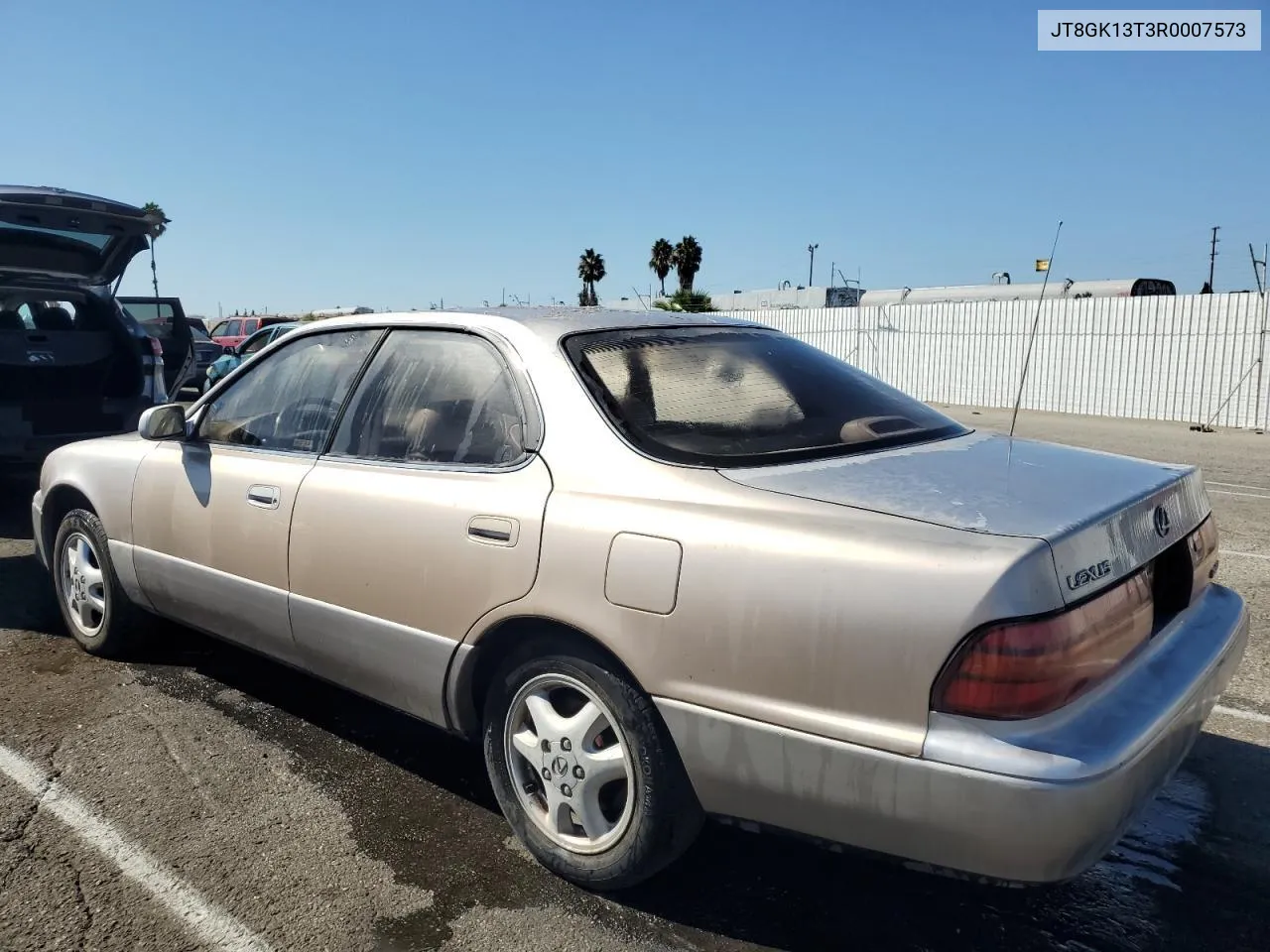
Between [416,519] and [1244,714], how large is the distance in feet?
10.6

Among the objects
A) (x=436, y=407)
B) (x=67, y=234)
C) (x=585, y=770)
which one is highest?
(x=67, y=234)

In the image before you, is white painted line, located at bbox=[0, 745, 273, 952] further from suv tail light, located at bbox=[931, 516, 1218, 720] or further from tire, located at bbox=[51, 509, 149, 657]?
suv tail light, located at bbox=[931, 516, 1218, 720]

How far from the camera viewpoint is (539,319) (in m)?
3.15

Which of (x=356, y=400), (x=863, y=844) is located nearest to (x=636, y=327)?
(x=356, y=400)

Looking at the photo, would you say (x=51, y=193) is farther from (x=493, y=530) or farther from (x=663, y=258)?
(x=663, y=258)

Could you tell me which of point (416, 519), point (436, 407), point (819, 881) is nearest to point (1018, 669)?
point (819, 881)

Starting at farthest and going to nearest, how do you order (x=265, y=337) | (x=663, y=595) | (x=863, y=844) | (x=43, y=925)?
(x=265, y=337) < (x=43, y=925) < (x=663, y=595) < (x=863, y=844)

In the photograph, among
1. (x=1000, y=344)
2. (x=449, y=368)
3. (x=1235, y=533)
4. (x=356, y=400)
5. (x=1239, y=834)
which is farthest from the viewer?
(x=1000, y=344)

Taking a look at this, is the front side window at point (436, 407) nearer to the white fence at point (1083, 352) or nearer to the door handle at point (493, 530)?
the door handle at point (493, 530)

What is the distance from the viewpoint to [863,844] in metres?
2.16

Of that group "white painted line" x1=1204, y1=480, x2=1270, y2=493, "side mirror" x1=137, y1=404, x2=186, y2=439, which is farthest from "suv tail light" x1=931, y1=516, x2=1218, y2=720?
"white painted line" x1=1204, y1=480, x2=1270, y2=493

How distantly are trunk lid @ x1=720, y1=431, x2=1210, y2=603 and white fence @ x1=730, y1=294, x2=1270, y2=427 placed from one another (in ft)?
55.3

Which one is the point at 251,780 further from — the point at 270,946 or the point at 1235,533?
the point at 1235,533

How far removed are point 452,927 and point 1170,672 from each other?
1.88 m
